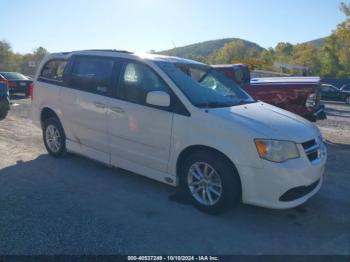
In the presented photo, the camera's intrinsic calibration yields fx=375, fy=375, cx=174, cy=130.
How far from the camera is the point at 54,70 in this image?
22.1 feet

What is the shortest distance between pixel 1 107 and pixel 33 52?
98.7 meters

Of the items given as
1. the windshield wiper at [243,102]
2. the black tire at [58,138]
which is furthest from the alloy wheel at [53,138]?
the windshield wiper at [243,102]

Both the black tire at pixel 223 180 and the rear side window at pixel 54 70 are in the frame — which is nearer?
the black tire at pixel 223 180

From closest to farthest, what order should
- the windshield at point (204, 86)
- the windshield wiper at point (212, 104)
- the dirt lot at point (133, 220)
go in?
the dirt lot at point (133, 220)
the windshield wiper at point (212, 104)
the windshield at point (204, 86)

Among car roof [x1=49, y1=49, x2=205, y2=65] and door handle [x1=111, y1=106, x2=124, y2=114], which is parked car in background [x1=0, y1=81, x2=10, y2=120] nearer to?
car roof [x1=49, y1=49, x2=205, y2=65]

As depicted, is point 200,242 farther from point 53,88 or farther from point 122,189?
point 53,88

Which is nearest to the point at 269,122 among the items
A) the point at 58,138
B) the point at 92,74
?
the point at 92,74

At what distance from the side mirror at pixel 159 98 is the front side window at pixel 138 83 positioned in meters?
0.19

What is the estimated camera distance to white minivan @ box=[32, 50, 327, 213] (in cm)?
416

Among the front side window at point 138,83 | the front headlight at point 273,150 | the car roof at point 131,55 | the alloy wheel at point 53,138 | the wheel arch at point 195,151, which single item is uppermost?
the car roof at point 131,55

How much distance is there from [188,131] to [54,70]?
337 cm

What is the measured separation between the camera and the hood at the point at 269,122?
13.8 ft

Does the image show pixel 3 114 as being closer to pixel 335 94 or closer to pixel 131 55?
pixel 131 55

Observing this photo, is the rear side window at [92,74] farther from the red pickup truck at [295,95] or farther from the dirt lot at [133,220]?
the red pickup truck at [295,95]
